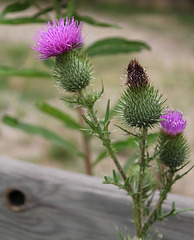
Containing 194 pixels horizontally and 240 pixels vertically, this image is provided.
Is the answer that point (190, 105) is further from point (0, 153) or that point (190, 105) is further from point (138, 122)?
point (138, 122)

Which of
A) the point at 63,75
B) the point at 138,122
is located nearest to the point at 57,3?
the point at 63,75

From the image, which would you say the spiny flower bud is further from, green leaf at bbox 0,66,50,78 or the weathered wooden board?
green leaf at bbox 0,66,50,78

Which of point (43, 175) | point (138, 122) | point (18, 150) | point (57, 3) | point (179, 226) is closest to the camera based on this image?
point (138, 122)

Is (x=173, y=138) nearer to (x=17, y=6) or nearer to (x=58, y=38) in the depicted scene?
(x=58, y=38)

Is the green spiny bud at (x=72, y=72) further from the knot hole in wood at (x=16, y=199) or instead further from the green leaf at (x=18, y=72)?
the green leaf at (x=18, y=72)

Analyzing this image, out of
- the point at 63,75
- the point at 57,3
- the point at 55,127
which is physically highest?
the point at 55,127

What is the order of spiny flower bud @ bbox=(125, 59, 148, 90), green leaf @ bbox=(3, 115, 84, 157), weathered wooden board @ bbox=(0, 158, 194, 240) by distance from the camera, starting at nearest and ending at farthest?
spiny flower bud @ bbox=(125, 59, 148, 90), weathered wooden board @ bbox=(0, 158, 194, 240), green leaf @ bbox=(3, 115, 84, 157)

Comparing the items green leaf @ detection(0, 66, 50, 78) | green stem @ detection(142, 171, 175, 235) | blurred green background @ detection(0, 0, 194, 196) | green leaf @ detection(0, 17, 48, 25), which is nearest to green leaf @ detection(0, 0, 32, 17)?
green leaf @ detection(0, 17, 48, 25)
